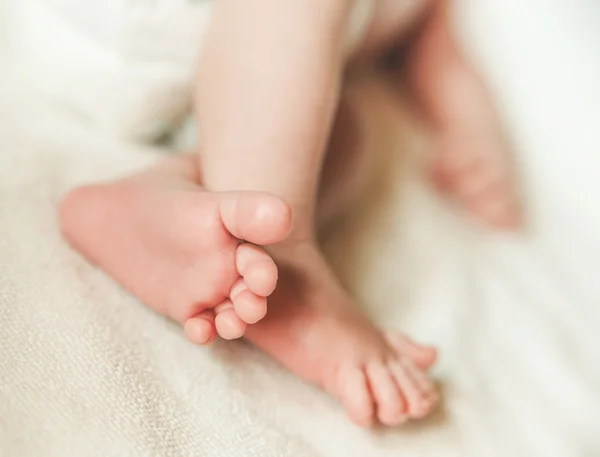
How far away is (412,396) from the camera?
19.4 inches

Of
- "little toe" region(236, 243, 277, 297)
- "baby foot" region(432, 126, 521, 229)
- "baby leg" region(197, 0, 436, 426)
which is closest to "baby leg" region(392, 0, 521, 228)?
"baby foot" region(432, 126, 521, 229)

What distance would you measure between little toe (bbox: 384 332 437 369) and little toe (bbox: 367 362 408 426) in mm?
36

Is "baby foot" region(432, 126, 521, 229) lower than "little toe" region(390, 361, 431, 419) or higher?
higher

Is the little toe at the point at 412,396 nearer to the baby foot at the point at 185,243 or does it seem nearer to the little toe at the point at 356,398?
the little toe at the point at 356,398

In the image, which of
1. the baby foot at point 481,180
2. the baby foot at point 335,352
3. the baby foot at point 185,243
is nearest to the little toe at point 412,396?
the baby foot at point 335,352

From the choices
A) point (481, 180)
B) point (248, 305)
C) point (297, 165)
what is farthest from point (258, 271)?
point (481, 180)

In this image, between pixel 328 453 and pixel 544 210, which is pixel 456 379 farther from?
pixel 544 210

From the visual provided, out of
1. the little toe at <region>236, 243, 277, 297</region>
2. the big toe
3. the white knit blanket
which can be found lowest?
the white knit blanket

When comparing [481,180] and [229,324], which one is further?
[481,180]

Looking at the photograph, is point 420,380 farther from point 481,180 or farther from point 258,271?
point 481,180

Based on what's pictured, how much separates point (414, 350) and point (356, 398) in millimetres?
74

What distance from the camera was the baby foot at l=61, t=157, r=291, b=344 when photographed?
1.36ft

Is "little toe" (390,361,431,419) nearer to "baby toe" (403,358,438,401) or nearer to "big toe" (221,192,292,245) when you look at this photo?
"baby toe" (403,358,438,401)

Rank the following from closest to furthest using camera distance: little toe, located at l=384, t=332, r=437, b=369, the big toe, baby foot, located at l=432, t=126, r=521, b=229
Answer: the big toe → little toe, located at l=384, t=332, r=437, b=369 → baby foot, located at l=432, t=126, r=521, b=229
